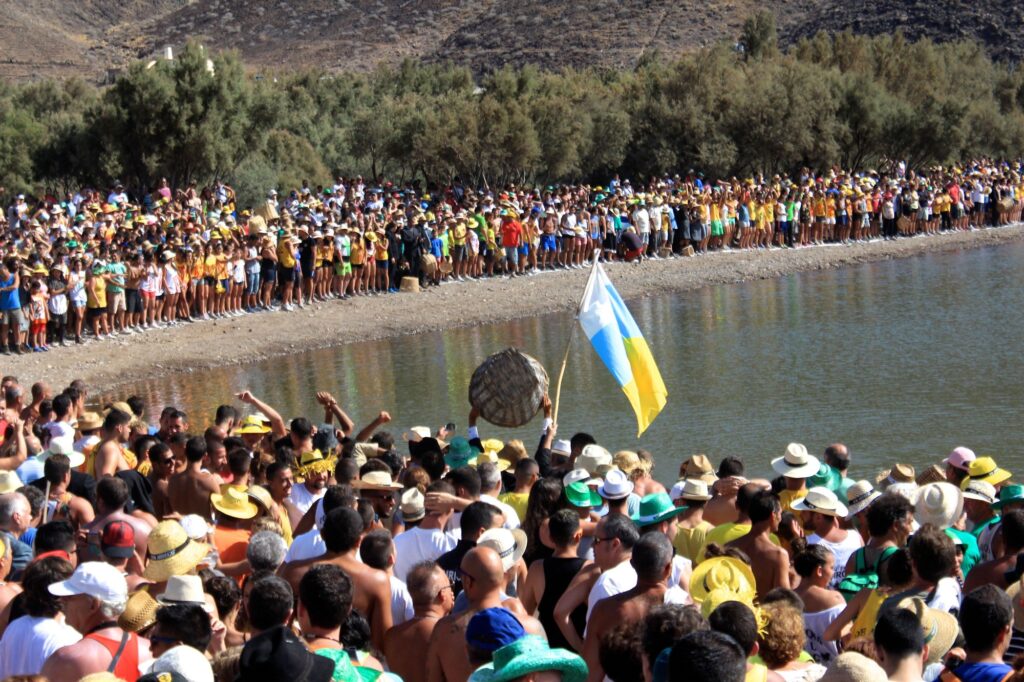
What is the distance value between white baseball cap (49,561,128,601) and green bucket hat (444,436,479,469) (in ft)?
16.2

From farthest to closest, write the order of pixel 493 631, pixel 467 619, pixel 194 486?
pixel 194 486 < pixel 467 619 < pixel 493 631

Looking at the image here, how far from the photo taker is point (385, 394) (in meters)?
21.3

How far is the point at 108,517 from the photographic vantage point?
7949 mm

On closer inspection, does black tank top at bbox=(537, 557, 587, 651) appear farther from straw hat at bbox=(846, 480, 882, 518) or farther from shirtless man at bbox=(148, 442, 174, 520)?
shirtless man at bbox=(148, 442, 174, 520)

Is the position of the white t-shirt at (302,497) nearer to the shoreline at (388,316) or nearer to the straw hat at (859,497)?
the straw hat at (859,497)

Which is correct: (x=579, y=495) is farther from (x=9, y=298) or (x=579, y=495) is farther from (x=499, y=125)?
(x=499, y=125)

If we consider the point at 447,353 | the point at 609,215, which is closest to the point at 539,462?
the point at 447,353

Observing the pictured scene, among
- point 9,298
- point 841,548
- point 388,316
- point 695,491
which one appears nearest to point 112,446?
point 695,491

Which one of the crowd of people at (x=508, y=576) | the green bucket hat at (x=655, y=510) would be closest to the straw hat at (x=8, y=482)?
the crowd of people at (x=508, y=576)

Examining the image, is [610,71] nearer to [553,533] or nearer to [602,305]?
[602,305]

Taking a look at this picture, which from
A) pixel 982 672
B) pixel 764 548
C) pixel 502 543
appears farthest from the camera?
pixel 764 548

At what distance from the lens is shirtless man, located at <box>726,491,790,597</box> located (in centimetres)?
734

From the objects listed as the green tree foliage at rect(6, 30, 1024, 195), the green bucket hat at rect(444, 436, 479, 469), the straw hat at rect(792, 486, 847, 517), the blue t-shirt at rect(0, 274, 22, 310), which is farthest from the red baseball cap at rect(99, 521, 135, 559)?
the green tree foliage at rect(6, 30, 1024, 195)

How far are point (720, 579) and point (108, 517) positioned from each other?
3634 millimetres
